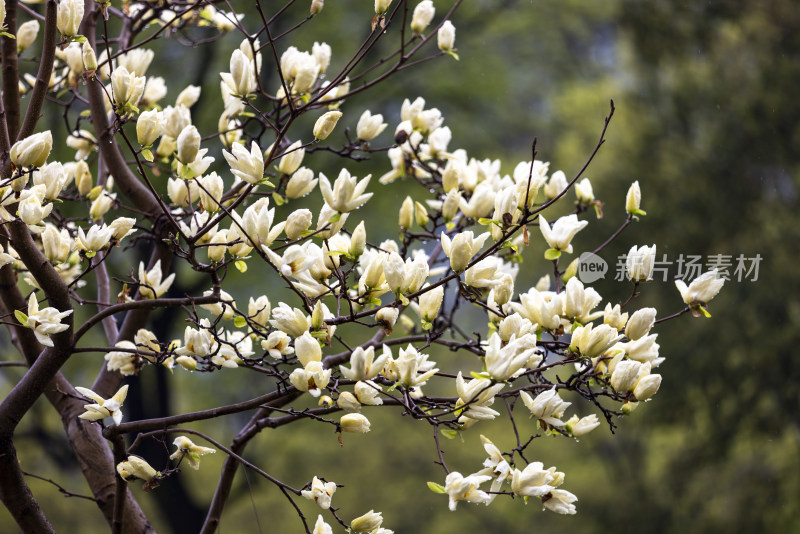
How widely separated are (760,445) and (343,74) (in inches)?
120

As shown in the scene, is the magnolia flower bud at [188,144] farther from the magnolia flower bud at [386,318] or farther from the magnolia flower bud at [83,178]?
Answer: the magnolia flower bud at [83,178]

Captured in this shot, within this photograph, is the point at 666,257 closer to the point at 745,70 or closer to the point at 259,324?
the point at 745,70

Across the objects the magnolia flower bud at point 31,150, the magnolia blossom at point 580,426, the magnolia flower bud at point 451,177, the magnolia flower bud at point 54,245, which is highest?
the magnolia flower bud at point 451,177

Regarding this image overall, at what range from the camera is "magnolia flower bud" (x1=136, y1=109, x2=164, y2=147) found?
711 millimetres

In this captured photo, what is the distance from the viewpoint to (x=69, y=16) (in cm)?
72

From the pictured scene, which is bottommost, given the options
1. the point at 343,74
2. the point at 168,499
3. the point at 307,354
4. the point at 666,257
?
the point at 307,354

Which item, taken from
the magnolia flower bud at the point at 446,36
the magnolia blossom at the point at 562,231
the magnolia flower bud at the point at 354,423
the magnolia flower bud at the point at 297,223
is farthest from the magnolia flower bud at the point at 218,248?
the magnolia flower bud at the point at 446,36

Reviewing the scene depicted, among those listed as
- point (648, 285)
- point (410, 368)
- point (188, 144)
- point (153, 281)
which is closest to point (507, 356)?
point (410, 368)

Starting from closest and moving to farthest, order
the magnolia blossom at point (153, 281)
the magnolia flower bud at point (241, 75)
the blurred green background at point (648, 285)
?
1. the magnolia flower bud at point (241, 75)
2. the magnolia blossom at point (153, 281)
3. the blurred green background at point (648, 285)

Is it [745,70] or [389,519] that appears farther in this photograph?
[389,519]

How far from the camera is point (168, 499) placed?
12.0 ft

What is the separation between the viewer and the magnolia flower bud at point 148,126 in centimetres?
71

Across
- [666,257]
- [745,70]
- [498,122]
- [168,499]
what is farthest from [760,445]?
[168,499]

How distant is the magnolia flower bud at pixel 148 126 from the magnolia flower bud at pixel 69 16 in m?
0.10
